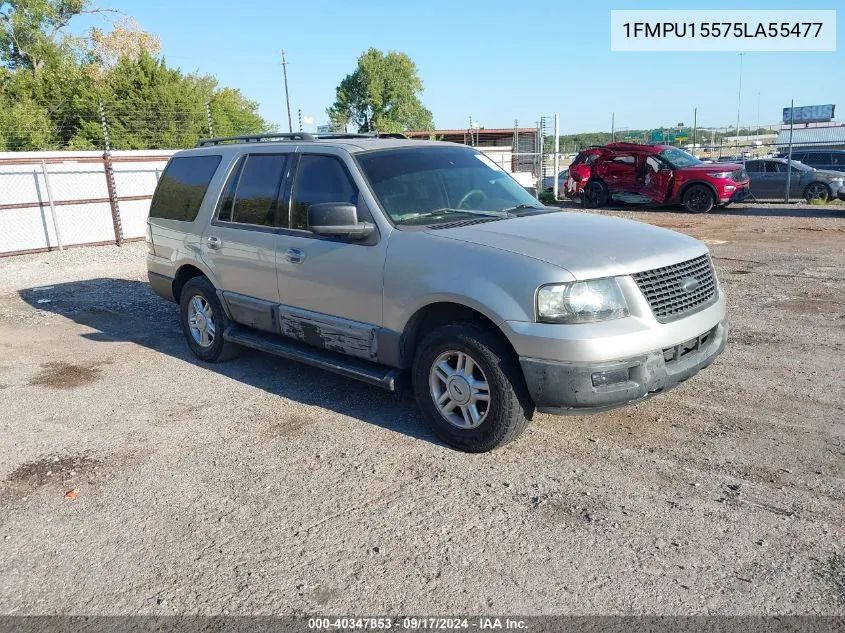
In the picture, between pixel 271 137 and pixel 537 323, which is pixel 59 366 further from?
pixel 537 323

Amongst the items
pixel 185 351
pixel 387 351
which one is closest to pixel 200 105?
pixel 185 351

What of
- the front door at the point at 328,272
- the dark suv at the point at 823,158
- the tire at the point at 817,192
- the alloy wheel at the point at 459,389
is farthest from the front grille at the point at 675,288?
the dark suv at the point at 823,158

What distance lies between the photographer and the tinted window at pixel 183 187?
6.17 metres

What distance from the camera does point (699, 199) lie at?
18.1 meters

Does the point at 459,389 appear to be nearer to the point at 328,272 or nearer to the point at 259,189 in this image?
the point at 328,272

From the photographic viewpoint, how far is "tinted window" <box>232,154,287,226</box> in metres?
5.39

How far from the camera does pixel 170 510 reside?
3732 mm

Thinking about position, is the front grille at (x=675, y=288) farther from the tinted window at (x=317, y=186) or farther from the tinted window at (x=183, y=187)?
the tinted window at (x=183, y=187)

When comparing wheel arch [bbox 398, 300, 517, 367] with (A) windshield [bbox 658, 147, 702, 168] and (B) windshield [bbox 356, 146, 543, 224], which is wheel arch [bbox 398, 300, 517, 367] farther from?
(A) windshield [bbox 658, 147, 702, 168]

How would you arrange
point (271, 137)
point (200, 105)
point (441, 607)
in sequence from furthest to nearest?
point (200, 105) < point (271, 137) < point (441, 607)

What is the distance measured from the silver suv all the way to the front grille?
12 millimetres

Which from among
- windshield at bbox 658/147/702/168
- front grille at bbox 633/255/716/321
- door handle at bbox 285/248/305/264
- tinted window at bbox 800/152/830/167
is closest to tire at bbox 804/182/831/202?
tinted window at bbox 800/152/830/167

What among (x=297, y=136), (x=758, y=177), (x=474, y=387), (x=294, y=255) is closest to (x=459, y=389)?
(x=474, y=387)

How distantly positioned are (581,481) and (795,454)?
1309 millimetres
